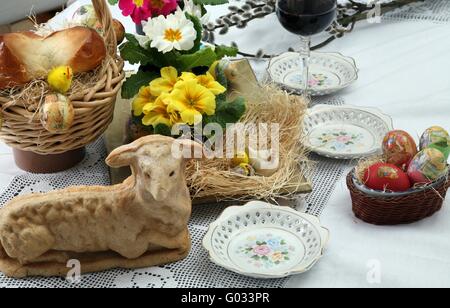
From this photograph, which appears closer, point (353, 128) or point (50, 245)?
point (50, 245)

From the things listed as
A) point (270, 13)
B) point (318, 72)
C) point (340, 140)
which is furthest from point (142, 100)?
A: point (270, 13)

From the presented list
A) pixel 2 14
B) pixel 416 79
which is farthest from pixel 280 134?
pixel 2 14

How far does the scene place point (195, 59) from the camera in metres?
1.30

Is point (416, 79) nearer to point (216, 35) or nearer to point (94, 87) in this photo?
point (216, 35)

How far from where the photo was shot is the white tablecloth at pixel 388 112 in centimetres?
107

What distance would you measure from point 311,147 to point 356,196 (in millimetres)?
186

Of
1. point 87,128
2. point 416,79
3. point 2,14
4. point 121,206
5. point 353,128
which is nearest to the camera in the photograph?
point 121,206

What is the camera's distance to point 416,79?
1.57 metres

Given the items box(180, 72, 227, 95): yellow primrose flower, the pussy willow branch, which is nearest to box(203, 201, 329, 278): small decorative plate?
box(180, 72, 227, 95): yellow primrose flower

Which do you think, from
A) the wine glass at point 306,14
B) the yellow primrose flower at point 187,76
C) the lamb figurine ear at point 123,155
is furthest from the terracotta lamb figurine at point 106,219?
the wine glass at point 306,14

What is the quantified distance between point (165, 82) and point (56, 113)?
0.20 metres

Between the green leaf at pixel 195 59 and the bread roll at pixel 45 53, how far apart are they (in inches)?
5.1

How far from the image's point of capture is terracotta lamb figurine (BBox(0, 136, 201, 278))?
1029mm

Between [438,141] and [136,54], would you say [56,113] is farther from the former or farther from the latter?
[438,141]
